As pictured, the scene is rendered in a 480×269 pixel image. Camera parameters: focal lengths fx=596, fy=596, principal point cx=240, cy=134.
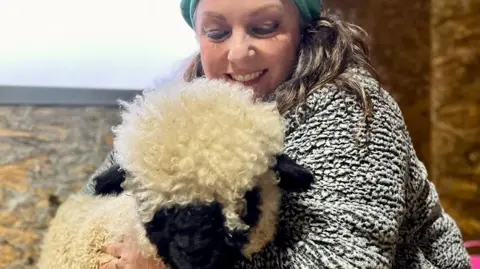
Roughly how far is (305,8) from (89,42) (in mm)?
856

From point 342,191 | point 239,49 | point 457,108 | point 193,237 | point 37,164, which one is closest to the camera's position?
point 193,237

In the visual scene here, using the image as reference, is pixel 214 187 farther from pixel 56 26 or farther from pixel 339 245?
pixel 56 26

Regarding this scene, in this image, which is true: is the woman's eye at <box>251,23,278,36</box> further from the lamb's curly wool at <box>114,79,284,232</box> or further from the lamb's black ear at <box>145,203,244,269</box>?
the lamb's black ear at <box>145,203,244,269</box>

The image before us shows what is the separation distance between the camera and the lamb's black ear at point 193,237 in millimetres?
670

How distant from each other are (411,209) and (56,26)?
3.59 ft

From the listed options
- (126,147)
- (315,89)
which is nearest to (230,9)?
(315,89)

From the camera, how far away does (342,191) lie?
2.69ft

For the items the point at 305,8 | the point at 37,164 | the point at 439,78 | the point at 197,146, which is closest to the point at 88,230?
the point at 197,146

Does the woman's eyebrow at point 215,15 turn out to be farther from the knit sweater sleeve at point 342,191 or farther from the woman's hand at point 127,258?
the woman's hand at point 127,258

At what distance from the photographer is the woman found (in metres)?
0.81

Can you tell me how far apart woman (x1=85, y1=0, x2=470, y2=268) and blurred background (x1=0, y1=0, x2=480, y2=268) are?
0.46 metres

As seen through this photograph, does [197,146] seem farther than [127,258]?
No

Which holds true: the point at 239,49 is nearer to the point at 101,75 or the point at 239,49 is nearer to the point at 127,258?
the point at 127,258

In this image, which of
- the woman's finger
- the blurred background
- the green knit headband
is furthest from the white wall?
the woman's finger
